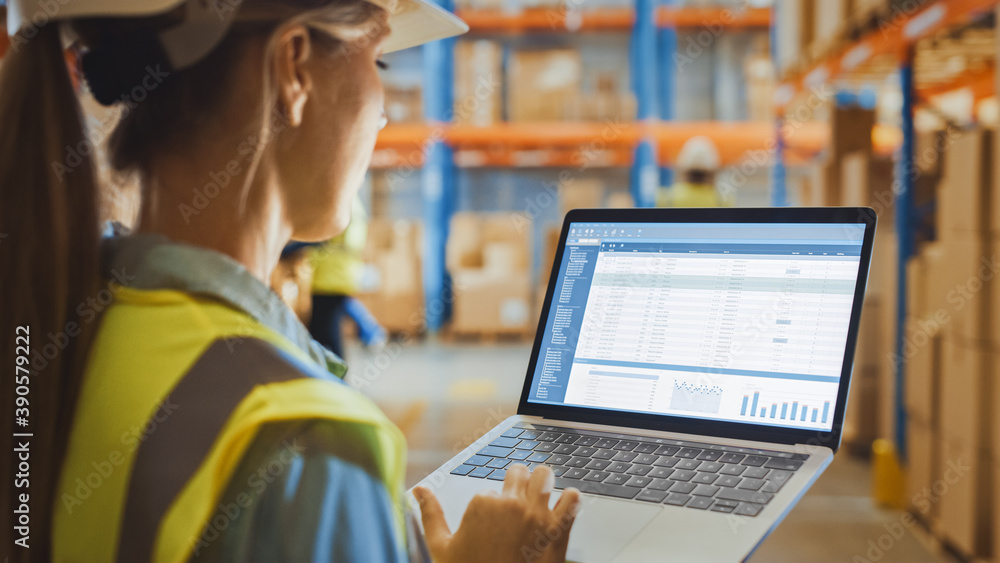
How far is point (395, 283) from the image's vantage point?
8.19m

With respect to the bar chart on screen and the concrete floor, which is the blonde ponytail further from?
the concrete floor

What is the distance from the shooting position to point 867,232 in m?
0.99

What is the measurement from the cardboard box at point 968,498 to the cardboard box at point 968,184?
0.75 meters

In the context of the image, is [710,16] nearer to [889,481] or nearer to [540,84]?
[540,84]

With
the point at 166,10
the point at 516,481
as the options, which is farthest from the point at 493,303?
the point at 166,10

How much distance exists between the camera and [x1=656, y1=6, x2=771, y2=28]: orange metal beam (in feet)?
27.3

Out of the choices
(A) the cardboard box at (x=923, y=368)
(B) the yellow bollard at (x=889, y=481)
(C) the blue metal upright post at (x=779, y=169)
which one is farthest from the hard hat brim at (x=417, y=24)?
(C) the blue metal upright post at (x=779, y=169)

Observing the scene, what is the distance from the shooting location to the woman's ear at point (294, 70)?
0.63 metres

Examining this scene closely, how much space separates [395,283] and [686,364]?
7300mm

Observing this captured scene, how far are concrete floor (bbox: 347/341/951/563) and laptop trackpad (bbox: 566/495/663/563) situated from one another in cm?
232

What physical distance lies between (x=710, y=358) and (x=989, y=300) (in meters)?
2.10

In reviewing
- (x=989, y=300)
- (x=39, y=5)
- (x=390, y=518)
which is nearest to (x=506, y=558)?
(x=390, y=518)

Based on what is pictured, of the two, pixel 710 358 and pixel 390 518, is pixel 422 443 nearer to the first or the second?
pixel 710 358

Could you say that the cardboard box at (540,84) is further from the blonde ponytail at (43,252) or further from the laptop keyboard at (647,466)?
the blonde ponytail at (43,252)
